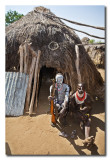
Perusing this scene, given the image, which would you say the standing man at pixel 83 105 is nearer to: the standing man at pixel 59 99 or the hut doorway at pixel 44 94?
the standing man at pixel 59 99

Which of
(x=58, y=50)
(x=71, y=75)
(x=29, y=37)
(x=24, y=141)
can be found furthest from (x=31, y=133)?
(x=29, y=37)

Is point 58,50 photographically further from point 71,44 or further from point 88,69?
point 88,69

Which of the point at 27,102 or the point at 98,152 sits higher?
the point at 27,102

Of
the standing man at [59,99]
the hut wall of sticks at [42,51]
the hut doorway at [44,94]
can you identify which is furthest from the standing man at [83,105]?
the hut wall of sticks at [42,51]

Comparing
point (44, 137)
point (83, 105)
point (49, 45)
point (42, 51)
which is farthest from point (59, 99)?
point (49, 45)

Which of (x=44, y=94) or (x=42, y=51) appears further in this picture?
(x=44, y=94)

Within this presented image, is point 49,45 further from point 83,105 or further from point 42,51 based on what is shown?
point 83,105

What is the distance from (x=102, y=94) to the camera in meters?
5.06

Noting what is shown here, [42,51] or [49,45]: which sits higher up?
[49,45]

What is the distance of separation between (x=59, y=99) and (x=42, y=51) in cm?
213

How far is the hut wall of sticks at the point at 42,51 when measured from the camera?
409cm

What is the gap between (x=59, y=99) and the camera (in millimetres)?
3277

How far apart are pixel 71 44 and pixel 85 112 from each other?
2.80 meters

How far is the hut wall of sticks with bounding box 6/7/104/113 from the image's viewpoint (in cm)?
409
